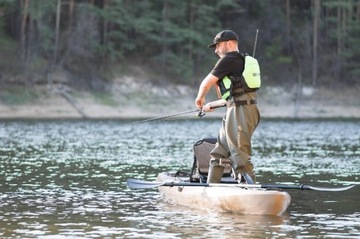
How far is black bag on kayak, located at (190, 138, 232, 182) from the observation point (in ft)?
55.3

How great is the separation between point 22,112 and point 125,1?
19.9 metres

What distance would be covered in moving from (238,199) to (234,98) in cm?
153

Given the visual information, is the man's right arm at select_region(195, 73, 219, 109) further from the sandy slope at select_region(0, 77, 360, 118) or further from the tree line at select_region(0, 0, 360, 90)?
the tree line at select_region(0, 0, 360, 90)

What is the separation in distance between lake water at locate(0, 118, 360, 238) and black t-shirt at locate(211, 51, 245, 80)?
82.3 inches

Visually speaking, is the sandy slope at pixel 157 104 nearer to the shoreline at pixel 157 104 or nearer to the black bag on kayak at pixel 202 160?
the shoreline at pixel 157 104

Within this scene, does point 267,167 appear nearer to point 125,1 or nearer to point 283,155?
point 283,155

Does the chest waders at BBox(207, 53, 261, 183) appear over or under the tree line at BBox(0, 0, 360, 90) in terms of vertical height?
under

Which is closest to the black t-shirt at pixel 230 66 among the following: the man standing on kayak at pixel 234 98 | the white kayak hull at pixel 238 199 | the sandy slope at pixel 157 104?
the man standing on kayak at pixel 234 98

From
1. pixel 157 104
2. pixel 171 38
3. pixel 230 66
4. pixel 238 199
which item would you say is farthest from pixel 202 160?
pixel 171 38

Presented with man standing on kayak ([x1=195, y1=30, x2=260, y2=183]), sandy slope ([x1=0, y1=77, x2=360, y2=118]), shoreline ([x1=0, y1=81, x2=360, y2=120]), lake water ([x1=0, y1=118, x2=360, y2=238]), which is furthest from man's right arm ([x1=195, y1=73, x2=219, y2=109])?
sandy slope ([x1=0, y1=77, x2=360, y2=118])

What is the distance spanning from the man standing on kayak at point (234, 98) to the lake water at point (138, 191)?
100 centimetres

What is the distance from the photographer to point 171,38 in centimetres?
7375

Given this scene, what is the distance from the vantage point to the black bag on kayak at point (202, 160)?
16859 mm

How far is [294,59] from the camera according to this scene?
7969 cm
